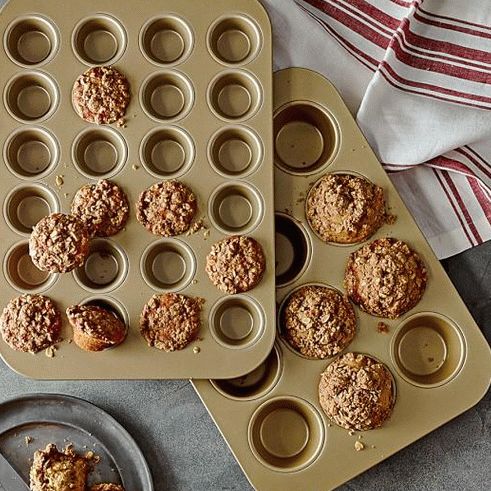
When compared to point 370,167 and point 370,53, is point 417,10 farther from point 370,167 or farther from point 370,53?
point 370,167

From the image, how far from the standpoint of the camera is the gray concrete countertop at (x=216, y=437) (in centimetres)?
232

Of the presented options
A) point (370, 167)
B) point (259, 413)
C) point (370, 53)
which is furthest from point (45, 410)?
point (370, 53)

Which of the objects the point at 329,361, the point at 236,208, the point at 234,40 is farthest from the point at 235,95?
the point at 329,361

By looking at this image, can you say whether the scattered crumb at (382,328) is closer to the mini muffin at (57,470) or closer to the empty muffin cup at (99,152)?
the empty muffin cup at (99,152)

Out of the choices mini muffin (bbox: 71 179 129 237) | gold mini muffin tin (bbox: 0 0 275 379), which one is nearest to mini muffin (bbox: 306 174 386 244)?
gold mini muffin tin (bbox: 0 0 275 379)

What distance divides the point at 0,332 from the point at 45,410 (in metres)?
0.33

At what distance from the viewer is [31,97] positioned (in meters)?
2.20

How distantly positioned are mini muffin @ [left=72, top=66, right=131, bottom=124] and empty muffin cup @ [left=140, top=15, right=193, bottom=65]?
0.11 meters

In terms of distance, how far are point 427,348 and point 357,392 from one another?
0.28m

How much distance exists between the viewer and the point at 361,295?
2127 millimetres

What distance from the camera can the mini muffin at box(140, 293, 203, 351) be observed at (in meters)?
2.06

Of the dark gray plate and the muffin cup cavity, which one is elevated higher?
the muffin cup cavity

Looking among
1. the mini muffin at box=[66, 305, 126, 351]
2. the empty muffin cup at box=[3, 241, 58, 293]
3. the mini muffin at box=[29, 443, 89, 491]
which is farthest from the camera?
the mini muffin at box=[29, 443, 89, 491]

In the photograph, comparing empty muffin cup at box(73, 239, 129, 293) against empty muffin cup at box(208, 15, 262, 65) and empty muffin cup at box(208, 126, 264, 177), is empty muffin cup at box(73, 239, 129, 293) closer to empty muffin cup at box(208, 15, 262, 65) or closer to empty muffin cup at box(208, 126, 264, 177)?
empty muffin cup at box(208, 126, 264, 177)
